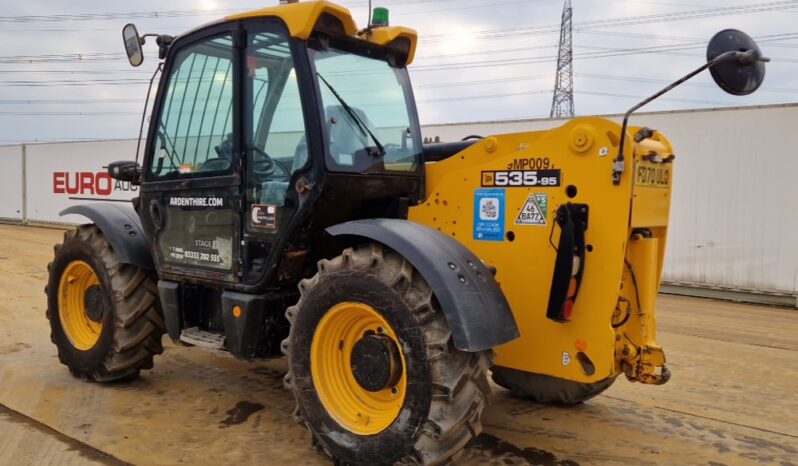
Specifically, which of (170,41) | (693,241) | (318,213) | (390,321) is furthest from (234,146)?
(693,241)

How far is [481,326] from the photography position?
307 cm

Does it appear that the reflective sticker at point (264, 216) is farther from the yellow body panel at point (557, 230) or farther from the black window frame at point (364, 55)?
the yellow body panel at point (557, 230)

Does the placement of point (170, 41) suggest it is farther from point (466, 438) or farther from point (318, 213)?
point (466, 438)

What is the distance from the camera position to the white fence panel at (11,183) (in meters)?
21.8

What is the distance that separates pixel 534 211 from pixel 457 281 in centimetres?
71

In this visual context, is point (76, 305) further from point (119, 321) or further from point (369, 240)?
point (369, 240)

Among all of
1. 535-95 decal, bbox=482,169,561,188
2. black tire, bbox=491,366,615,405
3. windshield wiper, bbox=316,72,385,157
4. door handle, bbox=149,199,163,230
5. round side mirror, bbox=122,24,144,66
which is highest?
round side mirror, bbox=122,24,144,66

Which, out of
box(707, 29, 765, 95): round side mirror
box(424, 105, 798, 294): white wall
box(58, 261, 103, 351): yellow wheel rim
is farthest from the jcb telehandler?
box(424, 105, 798, 294): white wall

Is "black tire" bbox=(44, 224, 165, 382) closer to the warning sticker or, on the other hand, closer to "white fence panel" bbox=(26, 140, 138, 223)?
the warning sticker

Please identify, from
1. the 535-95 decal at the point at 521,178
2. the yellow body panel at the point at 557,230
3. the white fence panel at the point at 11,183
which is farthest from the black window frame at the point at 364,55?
the white fence panel at the point at 11,183

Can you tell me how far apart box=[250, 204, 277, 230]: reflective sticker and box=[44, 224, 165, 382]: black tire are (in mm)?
1375

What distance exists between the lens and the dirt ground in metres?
3.74

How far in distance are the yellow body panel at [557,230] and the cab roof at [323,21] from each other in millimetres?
951

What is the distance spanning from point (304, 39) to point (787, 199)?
8.41 meters
